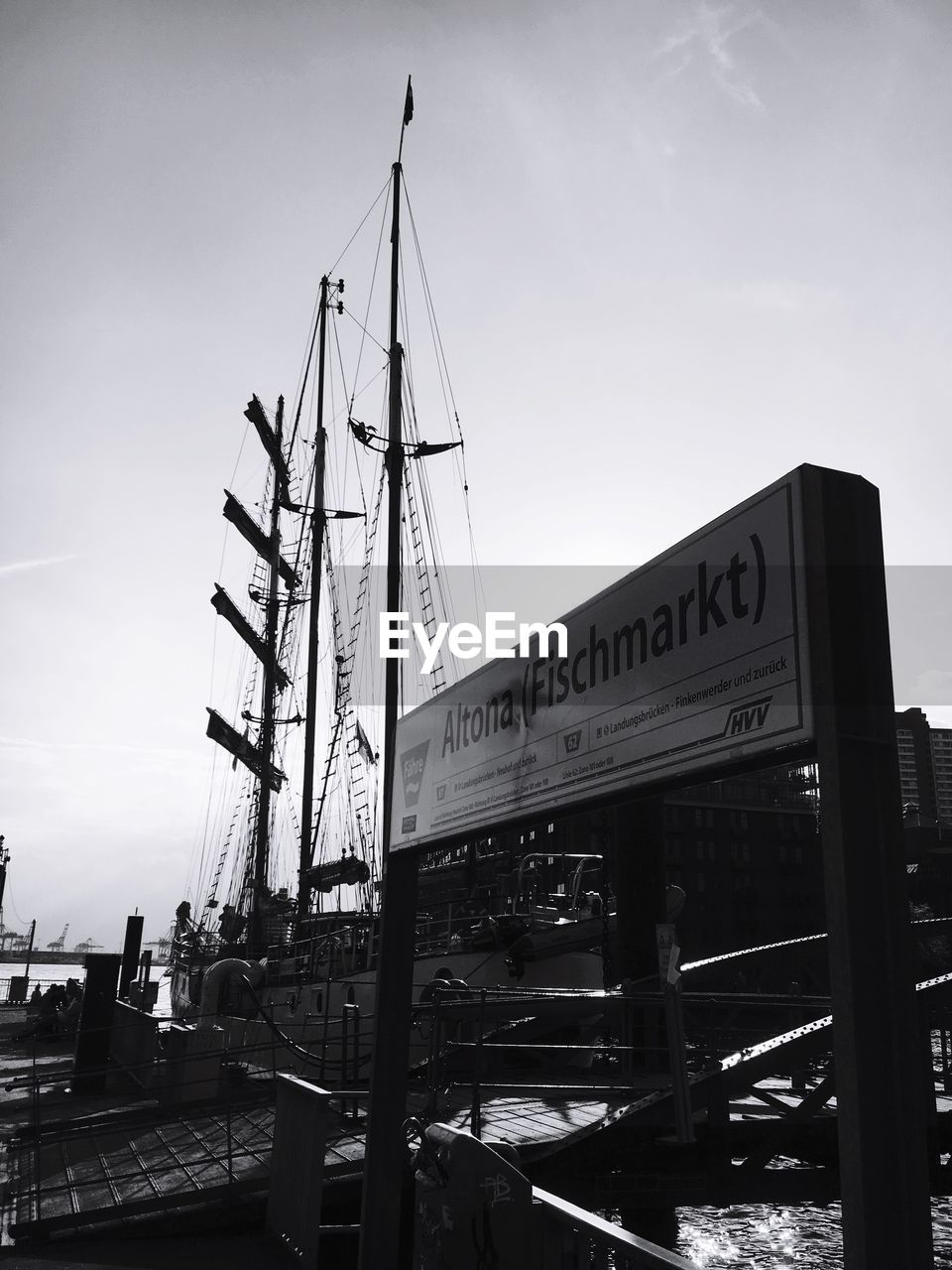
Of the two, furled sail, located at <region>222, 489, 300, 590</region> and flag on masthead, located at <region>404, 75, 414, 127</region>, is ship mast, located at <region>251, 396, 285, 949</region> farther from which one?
flag on masthead, located at <region>404, 75, 414, 127</region>

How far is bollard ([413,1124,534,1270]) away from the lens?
397 cm

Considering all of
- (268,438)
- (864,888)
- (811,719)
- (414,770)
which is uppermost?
(268,438)

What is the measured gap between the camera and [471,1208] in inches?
162

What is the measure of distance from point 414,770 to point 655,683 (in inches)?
108

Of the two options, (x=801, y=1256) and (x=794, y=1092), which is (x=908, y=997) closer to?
(x=801, y=1256)

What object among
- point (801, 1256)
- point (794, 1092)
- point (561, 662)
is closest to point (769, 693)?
point (561, 662)

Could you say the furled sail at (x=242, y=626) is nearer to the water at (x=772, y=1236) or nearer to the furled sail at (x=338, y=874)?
the furled sail at (x=338, y=874)

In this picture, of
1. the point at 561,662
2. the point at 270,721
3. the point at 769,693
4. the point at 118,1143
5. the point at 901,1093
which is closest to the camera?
the point at 901,1093

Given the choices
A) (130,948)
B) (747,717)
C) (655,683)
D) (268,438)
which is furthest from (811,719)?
(268,438)

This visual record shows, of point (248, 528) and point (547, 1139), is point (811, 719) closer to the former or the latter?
point (547, 1139)

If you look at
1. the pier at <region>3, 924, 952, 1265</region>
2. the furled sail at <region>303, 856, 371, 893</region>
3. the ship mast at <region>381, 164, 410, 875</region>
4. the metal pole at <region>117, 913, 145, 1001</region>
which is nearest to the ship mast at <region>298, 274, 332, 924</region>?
the furled sail at <region>303, 856, 371, 893</region>

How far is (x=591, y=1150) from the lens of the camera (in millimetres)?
7500

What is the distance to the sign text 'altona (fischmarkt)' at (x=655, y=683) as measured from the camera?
296 centimetres

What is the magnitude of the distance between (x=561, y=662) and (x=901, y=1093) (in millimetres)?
2161
